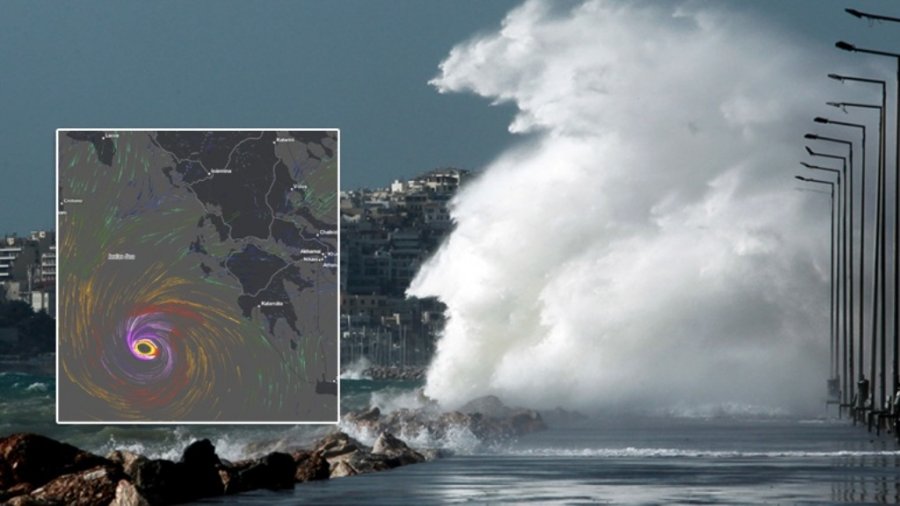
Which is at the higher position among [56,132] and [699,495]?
[56,132]

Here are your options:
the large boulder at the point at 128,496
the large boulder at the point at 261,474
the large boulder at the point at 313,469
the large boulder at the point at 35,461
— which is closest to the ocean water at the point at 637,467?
the large boulder at the point at 261,474

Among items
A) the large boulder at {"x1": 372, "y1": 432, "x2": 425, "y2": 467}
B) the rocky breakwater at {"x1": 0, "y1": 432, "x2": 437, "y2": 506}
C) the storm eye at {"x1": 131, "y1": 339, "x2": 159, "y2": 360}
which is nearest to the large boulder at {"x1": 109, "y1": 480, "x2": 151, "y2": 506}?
the rocky breakwater at {"x1": 0, "y1": 432, "x2": 437, "y2": 506}

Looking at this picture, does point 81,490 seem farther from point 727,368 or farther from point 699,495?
point 727,368

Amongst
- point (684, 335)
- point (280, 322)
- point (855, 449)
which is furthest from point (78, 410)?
point (684, 335)

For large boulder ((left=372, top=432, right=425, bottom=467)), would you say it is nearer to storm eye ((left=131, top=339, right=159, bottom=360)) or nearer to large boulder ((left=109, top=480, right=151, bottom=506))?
storm eye ((left=131, top=339, right=159, bottom=360))

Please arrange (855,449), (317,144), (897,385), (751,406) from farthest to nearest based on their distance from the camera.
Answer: (751,406)
(897,385)
(855,449)
(317,144)

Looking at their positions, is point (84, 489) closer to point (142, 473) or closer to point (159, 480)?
point (142, 473)

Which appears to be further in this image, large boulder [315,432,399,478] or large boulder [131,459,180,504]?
large boulder [315,432,399,478]

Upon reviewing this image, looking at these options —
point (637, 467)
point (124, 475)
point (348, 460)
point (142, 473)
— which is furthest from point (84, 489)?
point (637, 467)
